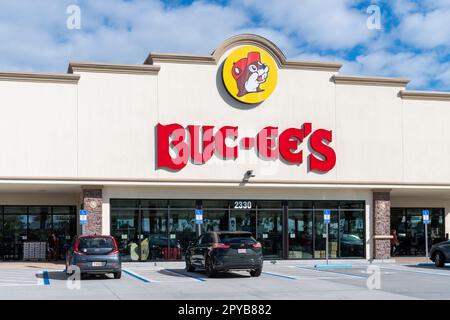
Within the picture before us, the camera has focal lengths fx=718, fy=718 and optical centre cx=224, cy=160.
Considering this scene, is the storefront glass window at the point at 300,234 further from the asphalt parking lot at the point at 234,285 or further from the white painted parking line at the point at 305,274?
the asphalt parking lot at the point at 234,285

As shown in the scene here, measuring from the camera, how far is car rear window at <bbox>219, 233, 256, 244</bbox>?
2411 centimetres

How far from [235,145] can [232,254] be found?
9091mm

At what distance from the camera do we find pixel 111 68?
101ft

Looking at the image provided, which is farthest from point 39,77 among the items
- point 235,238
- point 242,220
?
point 235,238

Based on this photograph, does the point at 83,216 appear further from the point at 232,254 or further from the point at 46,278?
the point at 232,254

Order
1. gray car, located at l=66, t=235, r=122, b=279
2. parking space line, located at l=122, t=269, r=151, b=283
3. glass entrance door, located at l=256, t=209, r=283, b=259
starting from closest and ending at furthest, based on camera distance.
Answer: gray car, located at l=66, t=235, r=122, b=279, parking space line, located at l=122, t=269, r=151, b=283, glass entrance door, located at l=256, t=209, r=283, b=259

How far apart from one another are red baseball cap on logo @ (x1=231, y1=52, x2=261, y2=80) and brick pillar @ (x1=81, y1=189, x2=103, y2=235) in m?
8.07

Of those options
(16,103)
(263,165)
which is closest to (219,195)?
(263,165)

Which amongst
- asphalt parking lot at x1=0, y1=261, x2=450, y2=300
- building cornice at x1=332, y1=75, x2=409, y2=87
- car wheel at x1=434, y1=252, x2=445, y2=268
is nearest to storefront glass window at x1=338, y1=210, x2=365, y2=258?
car wheel at x1=434, y1=252, x2=445, y2=268

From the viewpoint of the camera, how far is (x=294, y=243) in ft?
110

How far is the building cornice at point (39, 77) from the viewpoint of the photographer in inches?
1161

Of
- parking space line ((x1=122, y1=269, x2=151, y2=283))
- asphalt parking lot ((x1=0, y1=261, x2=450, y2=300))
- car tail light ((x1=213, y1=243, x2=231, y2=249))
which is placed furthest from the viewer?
car tail light ((x1=213, y1=243, x2=231, y2=249))

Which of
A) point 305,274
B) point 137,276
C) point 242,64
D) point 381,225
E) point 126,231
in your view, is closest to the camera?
point 137,276

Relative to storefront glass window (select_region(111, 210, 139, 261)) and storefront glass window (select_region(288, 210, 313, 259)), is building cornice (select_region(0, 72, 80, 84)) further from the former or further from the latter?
storefront glass window (select_region(288, 210, 313, 259))
